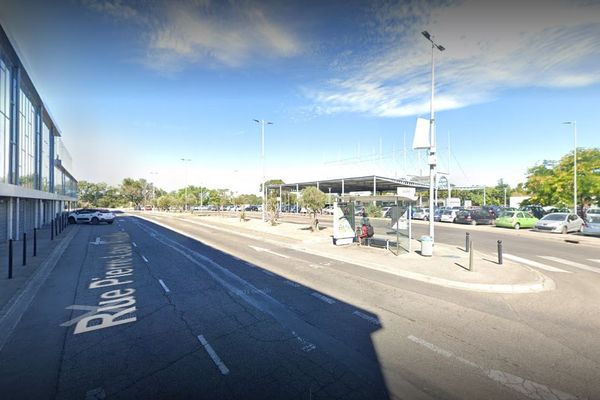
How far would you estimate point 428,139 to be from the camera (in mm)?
13930

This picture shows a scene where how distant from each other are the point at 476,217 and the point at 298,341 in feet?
105

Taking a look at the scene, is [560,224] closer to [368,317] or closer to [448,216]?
[448,216]

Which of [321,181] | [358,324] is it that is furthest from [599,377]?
[321,181]

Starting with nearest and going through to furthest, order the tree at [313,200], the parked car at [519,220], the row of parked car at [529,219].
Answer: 1. the row of parked car at [529,219]
2. the tree at [313,200]
3. the parked car at [519,220]

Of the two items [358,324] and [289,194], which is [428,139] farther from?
[289,194]

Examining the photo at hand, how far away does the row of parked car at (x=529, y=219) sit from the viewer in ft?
67.9

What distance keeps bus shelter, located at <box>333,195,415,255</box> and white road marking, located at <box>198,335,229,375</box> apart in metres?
9.99

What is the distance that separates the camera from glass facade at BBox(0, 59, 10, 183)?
15.5 metres

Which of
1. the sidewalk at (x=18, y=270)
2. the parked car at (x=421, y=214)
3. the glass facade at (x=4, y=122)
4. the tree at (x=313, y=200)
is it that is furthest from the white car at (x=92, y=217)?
the parked car at (x=421, y=214)

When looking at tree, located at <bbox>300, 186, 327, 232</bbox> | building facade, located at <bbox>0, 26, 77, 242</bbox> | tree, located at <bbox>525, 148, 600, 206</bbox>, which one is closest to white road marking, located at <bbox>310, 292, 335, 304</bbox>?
building facade, located at <bbox>0, 26, 77, 242</bbox>

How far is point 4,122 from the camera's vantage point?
16.0m

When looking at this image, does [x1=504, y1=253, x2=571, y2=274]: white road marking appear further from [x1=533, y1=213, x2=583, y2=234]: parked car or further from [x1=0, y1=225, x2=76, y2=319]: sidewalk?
[x1=0, y1=225, x2=76, y2=319]: sidewalk

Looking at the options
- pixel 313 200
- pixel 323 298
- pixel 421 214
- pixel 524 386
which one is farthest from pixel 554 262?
pixel 421 214

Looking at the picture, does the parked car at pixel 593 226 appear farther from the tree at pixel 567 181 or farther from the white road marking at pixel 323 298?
the white road marking at pixel 323 298
